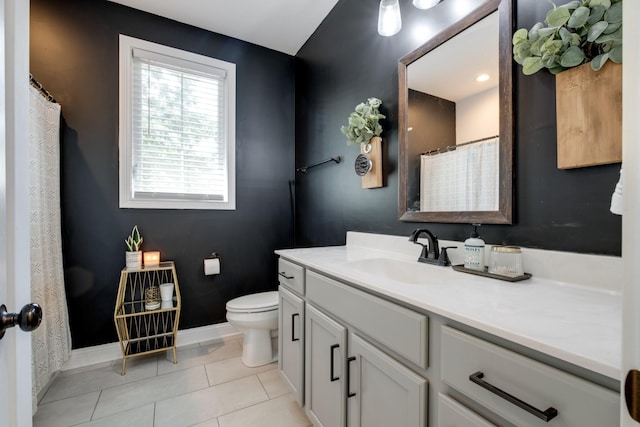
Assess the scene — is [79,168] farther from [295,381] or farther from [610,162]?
[610,162]

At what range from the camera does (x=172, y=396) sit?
5.49ft

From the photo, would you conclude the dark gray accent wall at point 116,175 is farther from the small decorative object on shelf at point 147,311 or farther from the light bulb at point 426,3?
the light bulb at point 426,3

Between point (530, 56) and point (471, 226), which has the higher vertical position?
point (530, 56)

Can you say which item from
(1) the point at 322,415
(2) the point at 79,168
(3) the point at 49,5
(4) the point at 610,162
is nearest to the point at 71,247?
(2) the point at 79,168

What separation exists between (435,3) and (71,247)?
8.97 feet

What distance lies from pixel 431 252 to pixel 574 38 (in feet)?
2.90

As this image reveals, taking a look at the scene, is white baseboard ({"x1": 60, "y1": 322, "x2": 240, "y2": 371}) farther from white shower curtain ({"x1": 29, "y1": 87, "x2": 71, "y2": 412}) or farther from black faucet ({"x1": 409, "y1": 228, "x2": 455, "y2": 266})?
black faucet ({"x1": 409, "y1": 228, "x2": 455, "y2": 266})

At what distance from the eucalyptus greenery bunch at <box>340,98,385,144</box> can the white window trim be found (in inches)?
50.6

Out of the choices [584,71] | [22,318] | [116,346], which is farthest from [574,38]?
[116,346]

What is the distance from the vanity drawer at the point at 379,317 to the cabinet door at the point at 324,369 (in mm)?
77

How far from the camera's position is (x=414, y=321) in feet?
2.48

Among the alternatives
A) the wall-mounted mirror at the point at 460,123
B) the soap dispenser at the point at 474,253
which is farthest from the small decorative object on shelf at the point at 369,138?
the soap dispenser at the point at 474,253

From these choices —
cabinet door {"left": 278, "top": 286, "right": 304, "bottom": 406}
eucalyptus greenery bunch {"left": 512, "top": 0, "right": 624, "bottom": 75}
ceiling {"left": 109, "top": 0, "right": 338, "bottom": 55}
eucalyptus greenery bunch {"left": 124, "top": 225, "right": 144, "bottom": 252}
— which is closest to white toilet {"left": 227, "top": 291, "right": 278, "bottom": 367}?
cabinet door {"left": 278, "top": 286, "right": 304, "bottom": 406}

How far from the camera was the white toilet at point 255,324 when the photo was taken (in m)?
1.96
